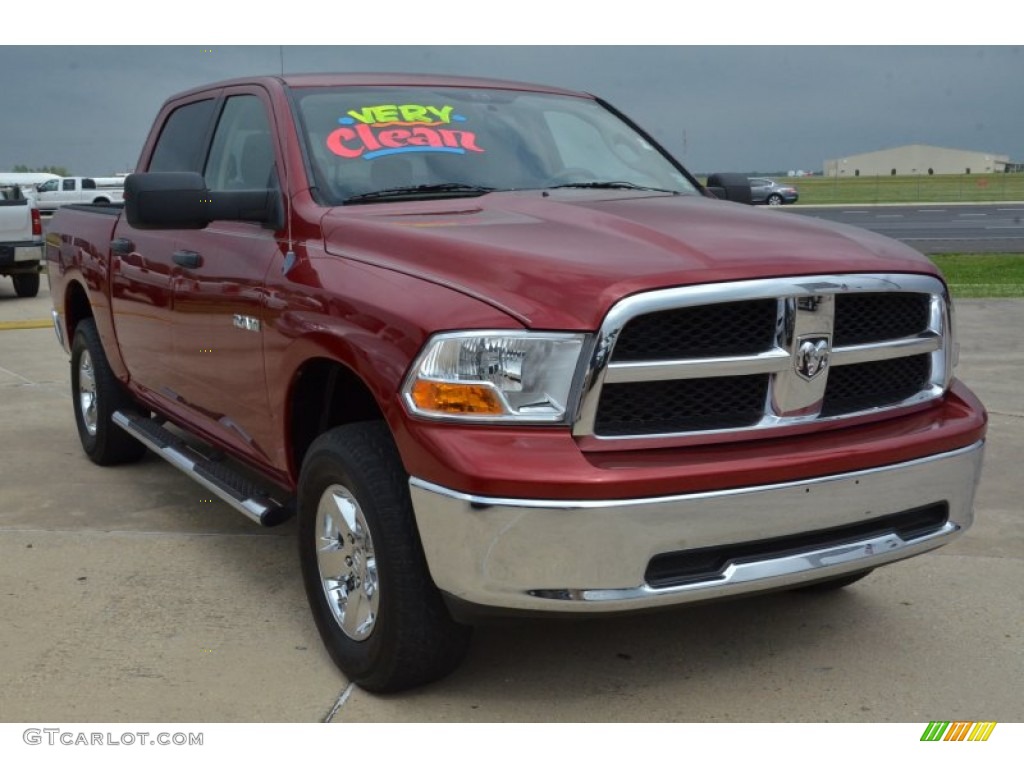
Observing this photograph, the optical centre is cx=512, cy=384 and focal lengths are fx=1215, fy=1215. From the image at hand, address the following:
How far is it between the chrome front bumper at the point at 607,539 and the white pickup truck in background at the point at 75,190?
4237 centimetres

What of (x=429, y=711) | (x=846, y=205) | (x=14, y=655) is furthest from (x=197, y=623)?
(x=846, y=205)

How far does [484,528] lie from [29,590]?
222cm

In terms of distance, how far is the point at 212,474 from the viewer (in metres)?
4.59

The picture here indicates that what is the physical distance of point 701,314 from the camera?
310cm

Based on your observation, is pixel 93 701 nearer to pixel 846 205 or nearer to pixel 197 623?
pixel 197 623

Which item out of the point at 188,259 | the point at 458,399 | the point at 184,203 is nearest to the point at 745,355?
the point at 458,399

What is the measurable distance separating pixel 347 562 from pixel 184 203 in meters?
1.33

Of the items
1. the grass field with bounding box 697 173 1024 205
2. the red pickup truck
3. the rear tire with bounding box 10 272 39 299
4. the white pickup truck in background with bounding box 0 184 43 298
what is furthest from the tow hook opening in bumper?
the grass field with bounding box 697 173 1024 205

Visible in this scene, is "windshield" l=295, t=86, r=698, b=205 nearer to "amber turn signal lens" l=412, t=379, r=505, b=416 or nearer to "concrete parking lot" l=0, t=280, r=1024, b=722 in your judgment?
"amber turn signal lens" l=412, t=379, r=505, b=416

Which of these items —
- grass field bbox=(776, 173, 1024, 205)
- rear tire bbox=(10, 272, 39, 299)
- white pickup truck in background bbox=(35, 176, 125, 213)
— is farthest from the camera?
grass field bbox=(776, 173, 1024, 205)

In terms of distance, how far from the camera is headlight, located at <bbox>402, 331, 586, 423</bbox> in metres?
2.99

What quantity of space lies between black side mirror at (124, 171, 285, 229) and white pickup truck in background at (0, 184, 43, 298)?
11.5 m

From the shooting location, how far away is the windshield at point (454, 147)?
4160mm

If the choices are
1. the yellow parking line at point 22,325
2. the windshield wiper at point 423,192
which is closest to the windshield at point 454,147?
the windshield wiper at point 423,192
